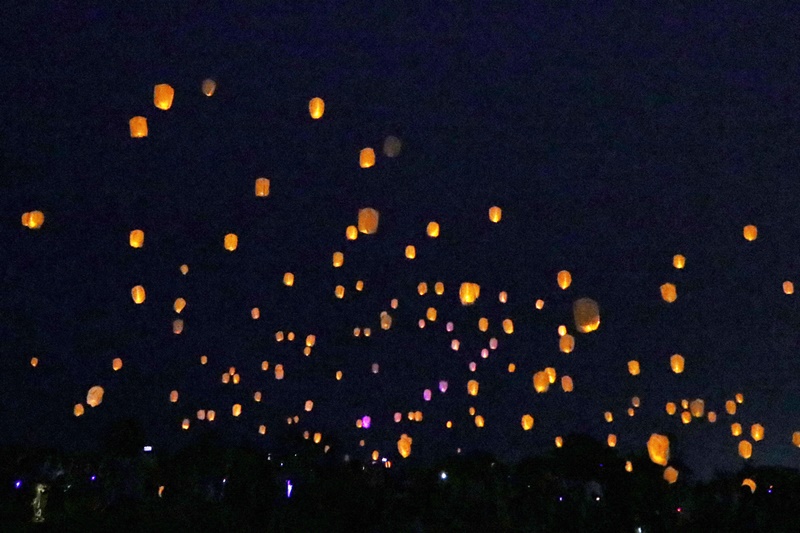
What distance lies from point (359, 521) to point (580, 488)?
305 centimetres

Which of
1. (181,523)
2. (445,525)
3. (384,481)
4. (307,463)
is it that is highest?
(181,523)

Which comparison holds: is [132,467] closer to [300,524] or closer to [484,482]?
[300,524]

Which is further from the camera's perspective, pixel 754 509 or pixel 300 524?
pixel 754 509

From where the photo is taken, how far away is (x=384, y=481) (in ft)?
41.9

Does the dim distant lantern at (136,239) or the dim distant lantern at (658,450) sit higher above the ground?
the dim distant lantern at (136,239)

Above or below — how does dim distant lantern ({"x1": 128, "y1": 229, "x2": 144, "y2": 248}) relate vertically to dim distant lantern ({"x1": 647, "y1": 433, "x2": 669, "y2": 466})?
above

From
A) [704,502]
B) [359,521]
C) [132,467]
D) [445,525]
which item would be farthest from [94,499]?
[704,502]

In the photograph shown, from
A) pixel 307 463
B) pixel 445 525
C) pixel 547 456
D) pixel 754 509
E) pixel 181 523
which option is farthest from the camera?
pixel 547 456

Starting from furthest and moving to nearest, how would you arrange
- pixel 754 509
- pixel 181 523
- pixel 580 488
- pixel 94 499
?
1. pixel 580 488
2. pixel 754 509
3. pixel 94 499
4. pixel 181 523

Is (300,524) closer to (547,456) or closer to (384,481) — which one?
(384,481)

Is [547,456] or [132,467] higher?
[132,467]

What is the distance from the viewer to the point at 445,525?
423 inches

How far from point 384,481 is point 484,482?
1.95 metres

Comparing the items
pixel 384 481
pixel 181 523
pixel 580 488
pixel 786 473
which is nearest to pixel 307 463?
pixel 384 481
